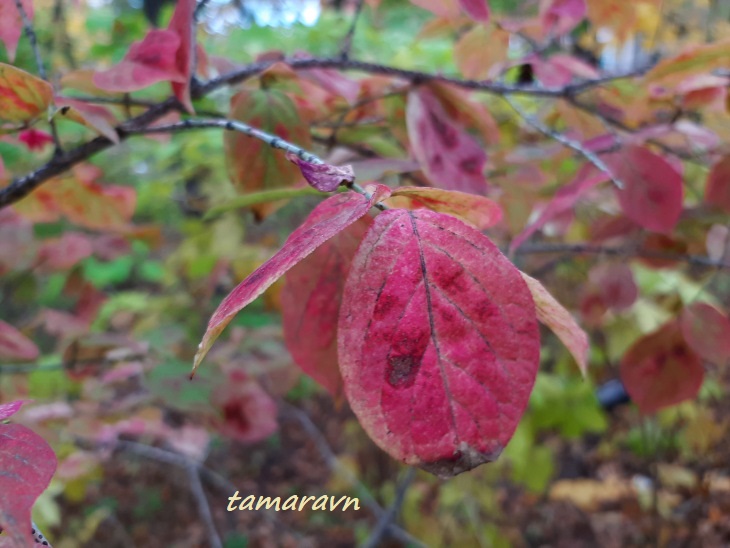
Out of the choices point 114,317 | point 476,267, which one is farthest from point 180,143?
point 476,267

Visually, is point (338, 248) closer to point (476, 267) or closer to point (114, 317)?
point (476, 267)

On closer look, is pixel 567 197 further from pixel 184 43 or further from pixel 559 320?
pixel 184 43

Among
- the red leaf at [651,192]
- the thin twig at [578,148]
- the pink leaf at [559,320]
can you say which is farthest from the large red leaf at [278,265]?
the red leaf at [651,192]

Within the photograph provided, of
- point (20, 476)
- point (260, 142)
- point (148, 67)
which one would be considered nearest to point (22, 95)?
point (148, 67)

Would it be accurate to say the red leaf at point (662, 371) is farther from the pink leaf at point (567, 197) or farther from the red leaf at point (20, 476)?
the red leaf at point (20, 476)

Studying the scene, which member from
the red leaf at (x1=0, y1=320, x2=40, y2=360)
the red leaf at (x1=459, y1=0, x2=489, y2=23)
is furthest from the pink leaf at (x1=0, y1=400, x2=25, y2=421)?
the red leaf at (x1=459, y1=0, x2=489, y2=23)

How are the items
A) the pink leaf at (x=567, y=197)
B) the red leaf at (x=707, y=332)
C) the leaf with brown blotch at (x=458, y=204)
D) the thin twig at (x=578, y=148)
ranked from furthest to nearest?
the red leaf at (x=707, y=332), the pink leaf at (x=567, y=197), the thin twig at (x=578, y=148), the leaf with brown blotch at (x=458, y=204)
